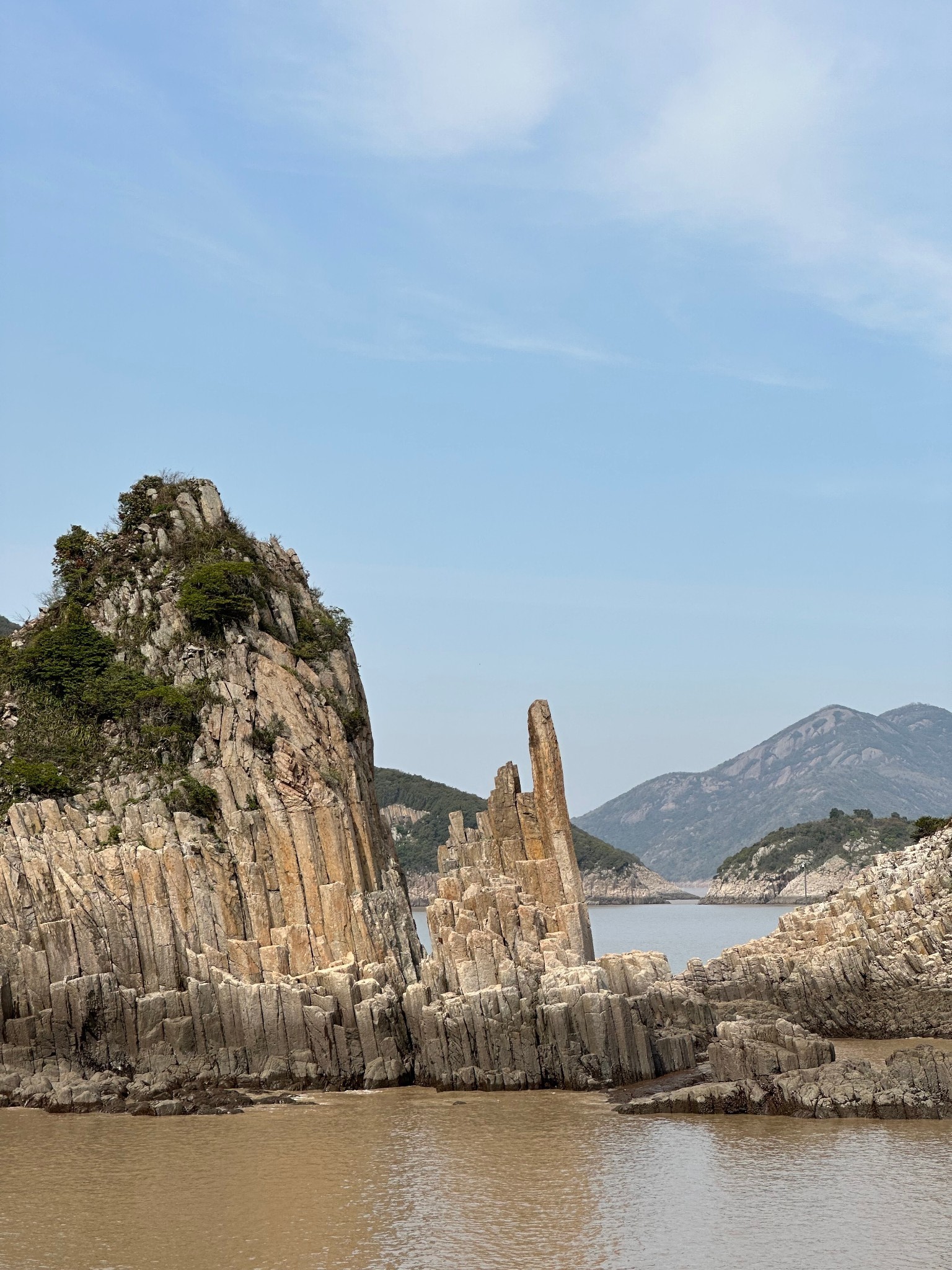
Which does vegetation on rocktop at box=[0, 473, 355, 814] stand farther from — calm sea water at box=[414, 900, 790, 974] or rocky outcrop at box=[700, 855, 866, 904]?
rocky outcrop at box=[700, 855, 866, 904]

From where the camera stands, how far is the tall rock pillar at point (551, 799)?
41406 millimetres

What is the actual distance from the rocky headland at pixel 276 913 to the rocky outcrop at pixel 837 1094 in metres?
0.13

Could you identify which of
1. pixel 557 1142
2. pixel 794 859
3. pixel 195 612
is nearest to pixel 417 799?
pixel 794 859

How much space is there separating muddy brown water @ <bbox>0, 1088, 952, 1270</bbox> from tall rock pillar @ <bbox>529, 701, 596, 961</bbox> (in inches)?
442

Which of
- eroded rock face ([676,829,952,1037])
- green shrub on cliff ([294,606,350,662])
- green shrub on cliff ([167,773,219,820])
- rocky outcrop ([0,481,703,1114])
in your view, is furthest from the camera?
green shrub on cliff ([294,606,350,662])

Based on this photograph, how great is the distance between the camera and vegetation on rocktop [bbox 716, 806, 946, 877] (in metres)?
172

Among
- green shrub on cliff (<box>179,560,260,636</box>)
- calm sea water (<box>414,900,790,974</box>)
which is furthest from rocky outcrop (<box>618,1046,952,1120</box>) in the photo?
calm sea water (<box>414,900,790,974</box>)

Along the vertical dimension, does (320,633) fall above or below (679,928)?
above

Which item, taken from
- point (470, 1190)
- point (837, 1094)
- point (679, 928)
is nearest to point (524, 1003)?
point (837, 1094)

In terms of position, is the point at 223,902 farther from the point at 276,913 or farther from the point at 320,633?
the point at 320,633

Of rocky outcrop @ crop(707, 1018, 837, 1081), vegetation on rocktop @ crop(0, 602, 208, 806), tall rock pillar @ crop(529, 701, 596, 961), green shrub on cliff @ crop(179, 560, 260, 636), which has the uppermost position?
green shrub on cliff @ crop(179, 560, 260, 636)

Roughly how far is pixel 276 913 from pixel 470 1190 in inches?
537

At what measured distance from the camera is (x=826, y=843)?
7111 inches

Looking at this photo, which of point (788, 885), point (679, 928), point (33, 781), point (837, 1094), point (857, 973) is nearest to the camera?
point (837, 1094)
